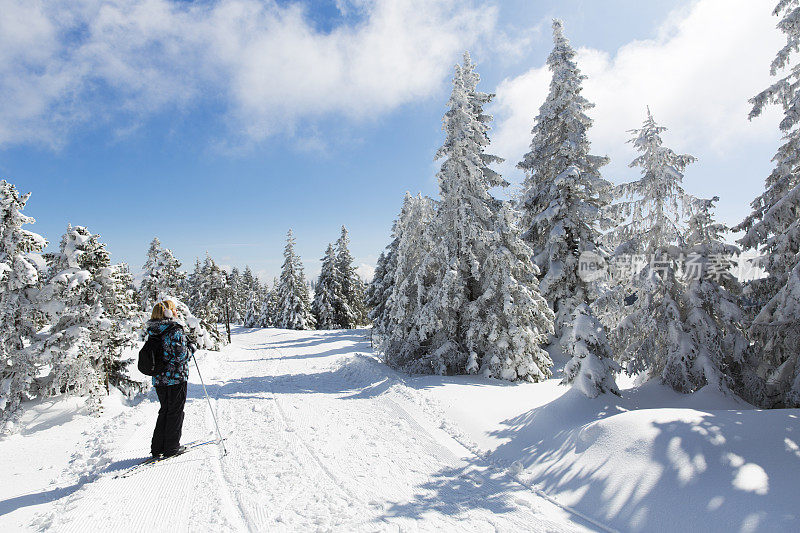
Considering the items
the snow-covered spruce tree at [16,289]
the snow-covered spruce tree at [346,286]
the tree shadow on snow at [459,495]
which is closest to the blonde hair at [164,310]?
the tree shadow on snow at [459,495]

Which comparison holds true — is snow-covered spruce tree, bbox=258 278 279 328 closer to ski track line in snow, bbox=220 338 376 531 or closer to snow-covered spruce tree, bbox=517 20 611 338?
snow-covered spruce tree, bbox=517 20 611 338

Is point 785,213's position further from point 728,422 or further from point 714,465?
point 714,465

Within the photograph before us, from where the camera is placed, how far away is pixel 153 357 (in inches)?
214

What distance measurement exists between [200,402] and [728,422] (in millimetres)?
10826

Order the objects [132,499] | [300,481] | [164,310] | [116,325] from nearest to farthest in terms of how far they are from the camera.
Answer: [132,499] < [300,481] < [164,310] < [116,325]

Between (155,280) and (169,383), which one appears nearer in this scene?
(169,383)

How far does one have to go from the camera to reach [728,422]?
5.31 metres

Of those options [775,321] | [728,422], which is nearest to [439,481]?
[728,422]

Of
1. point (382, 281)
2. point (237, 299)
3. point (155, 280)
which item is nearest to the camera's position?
point (155, 280)

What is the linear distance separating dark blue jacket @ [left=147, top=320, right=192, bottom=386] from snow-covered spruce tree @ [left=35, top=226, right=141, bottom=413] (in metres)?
5.64

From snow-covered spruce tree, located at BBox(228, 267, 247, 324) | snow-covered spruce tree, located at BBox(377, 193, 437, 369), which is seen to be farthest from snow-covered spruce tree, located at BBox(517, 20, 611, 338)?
snow-covered spruce tree, located at BBox(228, 267, 247, 324)

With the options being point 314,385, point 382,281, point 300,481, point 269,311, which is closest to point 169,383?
point 300,481

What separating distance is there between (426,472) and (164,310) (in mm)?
4836

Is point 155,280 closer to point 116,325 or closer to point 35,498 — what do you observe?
point 116,325
